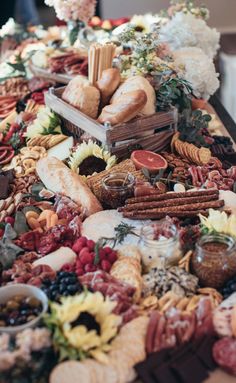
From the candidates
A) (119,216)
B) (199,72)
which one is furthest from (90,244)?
(199,72)

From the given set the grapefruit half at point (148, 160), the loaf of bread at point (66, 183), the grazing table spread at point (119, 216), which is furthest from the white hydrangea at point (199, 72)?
the loaf of bread at point (66, 183)

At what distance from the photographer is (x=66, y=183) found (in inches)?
74.6

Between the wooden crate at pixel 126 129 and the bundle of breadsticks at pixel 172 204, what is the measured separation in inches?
14.1

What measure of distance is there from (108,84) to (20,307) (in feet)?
3.76

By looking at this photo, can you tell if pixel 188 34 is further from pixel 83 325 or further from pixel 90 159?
pixel 83 325

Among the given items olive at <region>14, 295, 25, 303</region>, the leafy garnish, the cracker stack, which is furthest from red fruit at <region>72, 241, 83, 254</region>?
the cracker stack

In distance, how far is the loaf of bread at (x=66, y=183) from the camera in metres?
1.81

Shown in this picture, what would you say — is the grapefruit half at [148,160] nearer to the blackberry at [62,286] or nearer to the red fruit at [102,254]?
the red fruit at [102,254]

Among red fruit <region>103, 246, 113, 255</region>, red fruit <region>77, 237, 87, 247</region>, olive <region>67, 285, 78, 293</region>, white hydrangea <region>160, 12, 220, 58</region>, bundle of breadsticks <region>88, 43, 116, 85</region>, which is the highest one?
bundle of breadsticks <region>88, 43, 116, 85</region>

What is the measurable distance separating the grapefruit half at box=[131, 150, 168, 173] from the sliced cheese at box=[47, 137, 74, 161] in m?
0.29

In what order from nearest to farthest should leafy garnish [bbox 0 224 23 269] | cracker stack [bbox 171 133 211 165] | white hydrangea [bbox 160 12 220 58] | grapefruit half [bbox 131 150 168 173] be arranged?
Answer: leafy garnish [bbox 0 224 23 269] → grapefruit half [bbox 131 150 168 173] → cracker stack [bbox 171 133 211 165] → white hydrangea [bbox 160 12 220 58]

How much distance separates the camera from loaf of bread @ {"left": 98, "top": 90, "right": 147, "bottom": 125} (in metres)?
2.04

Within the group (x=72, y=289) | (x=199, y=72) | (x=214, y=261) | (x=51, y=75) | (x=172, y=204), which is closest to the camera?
(x=72, y=289)

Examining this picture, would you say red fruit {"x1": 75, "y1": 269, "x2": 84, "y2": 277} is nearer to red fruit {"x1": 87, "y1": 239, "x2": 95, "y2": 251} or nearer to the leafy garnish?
red fruit {"x1": 87, "y1": 239, "x2": 95, "y2": 251}
